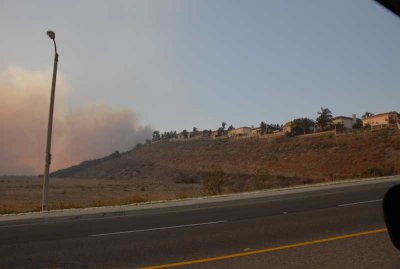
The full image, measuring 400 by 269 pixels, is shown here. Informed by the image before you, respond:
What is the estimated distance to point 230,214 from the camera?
13.4 metres

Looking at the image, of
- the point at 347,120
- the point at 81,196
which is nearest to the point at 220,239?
the point at 81,196

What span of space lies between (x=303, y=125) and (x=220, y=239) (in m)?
87.3

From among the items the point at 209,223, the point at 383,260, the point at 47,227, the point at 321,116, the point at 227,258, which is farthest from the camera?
the point at 321,116

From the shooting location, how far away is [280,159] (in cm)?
A: 6988

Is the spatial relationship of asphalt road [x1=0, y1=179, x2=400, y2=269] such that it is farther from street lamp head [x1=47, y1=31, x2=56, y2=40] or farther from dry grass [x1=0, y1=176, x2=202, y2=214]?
street lamp head [x1=47, y1=31, x2=56, y2=40]

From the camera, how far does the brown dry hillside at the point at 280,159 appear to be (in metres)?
53.8

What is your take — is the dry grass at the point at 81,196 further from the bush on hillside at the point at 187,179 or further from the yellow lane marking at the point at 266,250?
the bush on hillside at the point at 187,179

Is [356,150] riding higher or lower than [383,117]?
lower

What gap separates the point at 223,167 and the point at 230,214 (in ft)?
203

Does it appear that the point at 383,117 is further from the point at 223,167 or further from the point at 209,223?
the point at 209,223

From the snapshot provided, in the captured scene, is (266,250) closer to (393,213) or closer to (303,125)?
(393,213)

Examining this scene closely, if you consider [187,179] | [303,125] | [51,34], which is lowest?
[187,179]

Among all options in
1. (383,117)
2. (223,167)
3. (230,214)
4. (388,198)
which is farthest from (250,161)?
(388,198)

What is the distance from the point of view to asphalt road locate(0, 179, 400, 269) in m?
7.07
